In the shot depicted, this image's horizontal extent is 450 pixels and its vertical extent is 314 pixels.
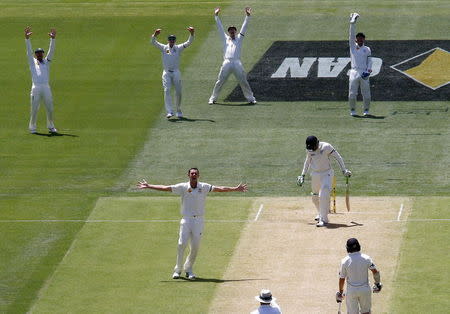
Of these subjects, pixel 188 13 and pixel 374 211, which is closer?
pixel 374 211

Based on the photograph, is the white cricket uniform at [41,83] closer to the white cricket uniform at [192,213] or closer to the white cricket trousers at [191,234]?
the white cricket uniform at [192,213]

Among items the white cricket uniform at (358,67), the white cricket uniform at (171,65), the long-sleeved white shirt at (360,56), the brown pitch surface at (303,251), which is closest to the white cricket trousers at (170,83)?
the white cricket uniform at (171,65)

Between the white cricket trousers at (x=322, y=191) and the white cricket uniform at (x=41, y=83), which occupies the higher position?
the white cricket uniform at (x=41, y=83)

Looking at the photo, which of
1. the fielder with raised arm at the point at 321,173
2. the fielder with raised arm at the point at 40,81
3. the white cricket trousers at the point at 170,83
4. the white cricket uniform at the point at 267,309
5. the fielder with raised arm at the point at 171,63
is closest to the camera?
the white cricket uniform at the point at 267,309

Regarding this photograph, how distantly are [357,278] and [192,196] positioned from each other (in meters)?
4.87

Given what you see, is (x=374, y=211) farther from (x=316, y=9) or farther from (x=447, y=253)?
(x=316, y=9)

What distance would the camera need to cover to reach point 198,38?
51.3m

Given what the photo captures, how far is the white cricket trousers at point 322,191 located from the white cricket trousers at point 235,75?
35.5ft

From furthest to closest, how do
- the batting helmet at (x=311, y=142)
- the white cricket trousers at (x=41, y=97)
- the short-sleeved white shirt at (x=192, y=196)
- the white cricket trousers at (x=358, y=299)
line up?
the white cricket trousers at (x=41, y=97)
the batting helmet at (x=311, y=142)
the short-sleeved white shirt at (x=192, y=196)
the white cricket trousers at (x=358, y=299)

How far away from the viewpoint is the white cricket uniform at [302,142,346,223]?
3306 cm

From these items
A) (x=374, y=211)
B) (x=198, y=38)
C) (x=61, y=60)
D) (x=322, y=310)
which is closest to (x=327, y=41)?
(x=198, y=38)

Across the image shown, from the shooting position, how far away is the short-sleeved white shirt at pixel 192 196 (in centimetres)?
2956

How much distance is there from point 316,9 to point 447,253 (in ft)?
80.3

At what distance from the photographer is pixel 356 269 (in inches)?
1022
